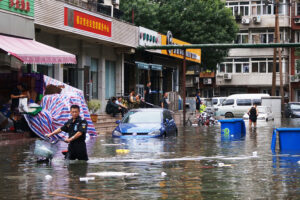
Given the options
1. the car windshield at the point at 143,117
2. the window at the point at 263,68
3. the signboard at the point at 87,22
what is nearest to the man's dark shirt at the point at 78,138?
the car windshield at the point at 143,117

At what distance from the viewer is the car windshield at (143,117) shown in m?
24.0

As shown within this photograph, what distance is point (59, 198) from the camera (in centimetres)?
924

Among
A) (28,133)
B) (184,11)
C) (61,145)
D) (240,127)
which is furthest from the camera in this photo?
(184,11)

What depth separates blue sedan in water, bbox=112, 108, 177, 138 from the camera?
22.6 metres

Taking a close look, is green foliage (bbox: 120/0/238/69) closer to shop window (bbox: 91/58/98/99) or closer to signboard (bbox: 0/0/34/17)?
shop window (bbox: 91/58/98/99)

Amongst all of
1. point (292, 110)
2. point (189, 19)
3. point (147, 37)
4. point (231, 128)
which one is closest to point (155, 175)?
point (231, 128)

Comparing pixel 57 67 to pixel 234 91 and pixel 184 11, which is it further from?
pixel 234 91

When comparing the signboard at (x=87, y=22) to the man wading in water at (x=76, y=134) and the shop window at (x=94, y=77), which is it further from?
the man wading in water at (x=76, y=134)

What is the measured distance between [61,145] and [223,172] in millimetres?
9094

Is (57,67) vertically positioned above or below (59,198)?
above

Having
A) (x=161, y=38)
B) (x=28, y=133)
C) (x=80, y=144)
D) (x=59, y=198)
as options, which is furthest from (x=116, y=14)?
(x=59, y=198)

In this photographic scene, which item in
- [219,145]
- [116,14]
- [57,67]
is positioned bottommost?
[219,145]

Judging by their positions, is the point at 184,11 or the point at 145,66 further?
the point at 184,11

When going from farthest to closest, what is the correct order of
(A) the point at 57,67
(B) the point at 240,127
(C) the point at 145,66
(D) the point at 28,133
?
(C) the point at 145,66 → (A) the point at 57,67 → (B) the point at 240,127 → (D) the point at 28,133
